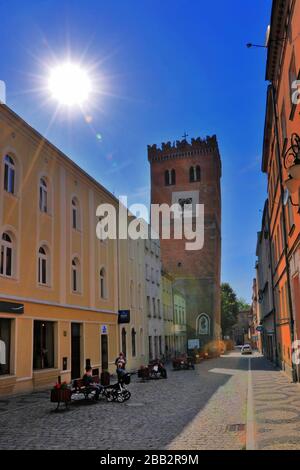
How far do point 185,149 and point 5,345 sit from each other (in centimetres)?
6426

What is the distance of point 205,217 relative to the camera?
2857 inches

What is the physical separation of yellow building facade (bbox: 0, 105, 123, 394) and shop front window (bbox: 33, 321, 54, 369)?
4 cm

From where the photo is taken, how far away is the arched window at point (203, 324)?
67.5 meters

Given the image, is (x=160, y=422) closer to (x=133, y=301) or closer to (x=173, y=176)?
(x=133, y=301)

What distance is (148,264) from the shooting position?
142 feet

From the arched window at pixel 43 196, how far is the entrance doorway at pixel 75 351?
6.29 m

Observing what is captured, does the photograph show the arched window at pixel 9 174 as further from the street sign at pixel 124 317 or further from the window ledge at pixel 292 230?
the street sign at pixel 124 317

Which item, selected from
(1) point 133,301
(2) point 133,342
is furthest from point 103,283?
(2) point 133,342

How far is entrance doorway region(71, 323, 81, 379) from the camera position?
2389cm

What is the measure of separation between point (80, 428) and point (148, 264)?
32.3 m

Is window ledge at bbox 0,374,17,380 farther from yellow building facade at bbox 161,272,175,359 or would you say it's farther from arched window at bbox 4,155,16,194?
yellow building facade at bbox 161,272,175,359
